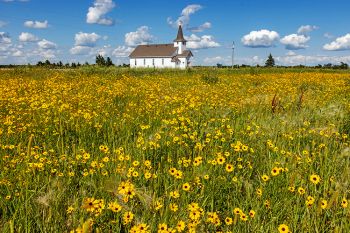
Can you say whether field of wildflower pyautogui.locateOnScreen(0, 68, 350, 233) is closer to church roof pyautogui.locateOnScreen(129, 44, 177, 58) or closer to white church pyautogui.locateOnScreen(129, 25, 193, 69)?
white church pyautogui.locateOnScreen(129, 25, 193, 69)

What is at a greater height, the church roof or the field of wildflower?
the church roof

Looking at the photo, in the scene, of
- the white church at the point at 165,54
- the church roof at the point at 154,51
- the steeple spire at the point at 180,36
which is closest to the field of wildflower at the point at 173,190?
the white church at the point at 165,54

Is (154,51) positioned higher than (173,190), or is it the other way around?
(154,51)

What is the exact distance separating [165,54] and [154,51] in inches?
157

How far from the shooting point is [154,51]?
290ft

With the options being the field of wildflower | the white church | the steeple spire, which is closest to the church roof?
the white church

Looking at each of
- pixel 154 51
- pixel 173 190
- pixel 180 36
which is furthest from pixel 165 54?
pixel 173 190

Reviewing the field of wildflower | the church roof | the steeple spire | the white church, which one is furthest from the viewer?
the steeple spire

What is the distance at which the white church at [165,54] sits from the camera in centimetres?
8569

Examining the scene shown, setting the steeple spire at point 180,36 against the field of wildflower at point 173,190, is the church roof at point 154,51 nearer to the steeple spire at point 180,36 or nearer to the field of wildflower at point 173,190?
the steeple spire at point 180,36

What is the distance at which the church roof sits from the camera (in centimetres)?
8638


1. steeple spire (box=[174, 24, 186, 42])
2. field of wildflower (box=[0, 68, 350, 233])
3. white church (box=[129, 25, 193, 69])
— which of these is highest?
steeple spire (box=[174, 24, 186, 42])

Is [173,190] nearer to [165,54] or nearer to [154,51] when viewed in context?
Result: [165,54]

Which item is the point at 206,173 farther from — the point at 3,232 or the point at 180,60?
the point at 180,60
